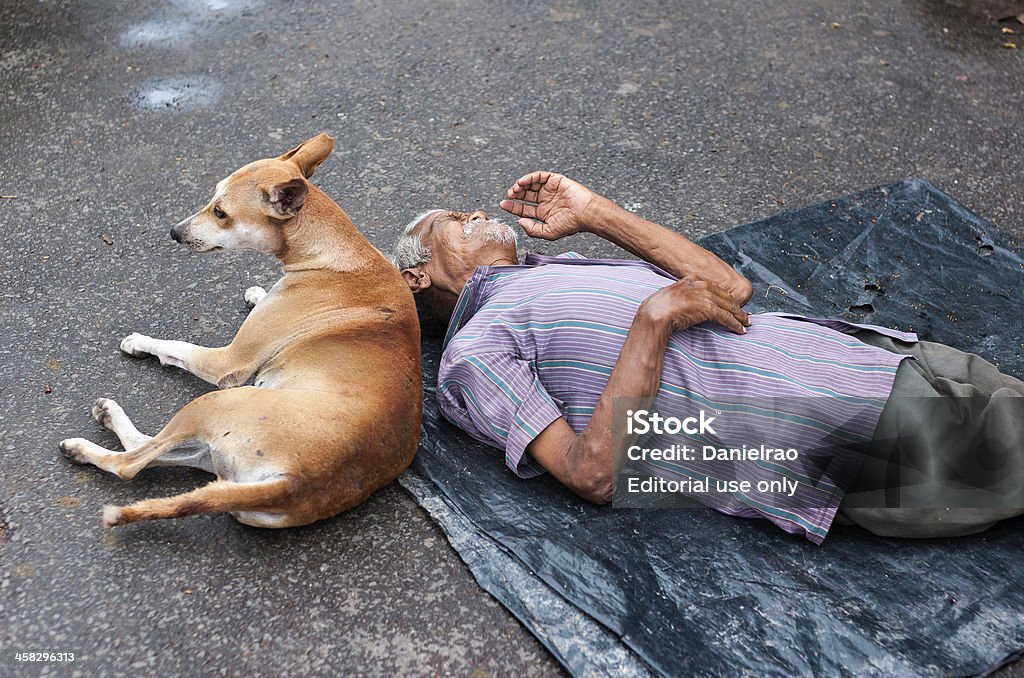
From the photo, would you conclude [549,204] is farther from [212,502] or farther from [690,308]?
[212,502]

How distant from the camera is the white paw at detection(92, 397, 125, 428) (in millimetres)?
3143

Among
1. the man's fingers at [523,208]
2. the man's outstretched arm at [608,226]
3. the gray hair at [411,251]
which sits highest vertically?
the man's outstretched arm at [608,226]

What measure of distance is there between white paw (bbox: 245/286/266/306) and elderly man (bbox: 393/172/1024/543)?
106 cm

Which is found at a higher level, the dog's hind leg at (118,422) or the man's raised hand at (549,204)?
Answer: the man's raised hand at (549,204)

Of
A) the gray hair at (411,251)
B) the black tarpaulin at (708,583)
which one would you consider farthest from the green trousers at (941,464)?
the gray hair at (411,251)

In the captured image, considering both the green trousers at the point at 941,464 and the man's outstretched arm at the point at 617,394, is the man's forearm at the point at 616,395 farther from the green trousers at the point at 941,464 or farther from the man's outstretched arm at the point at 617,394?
the green trousers at the point at 941,464

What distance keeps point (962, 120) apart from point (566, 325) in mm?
3796

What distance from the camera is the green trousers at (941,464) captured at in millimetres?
2777

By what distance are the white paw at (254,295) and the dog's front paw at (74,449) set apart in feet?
3.27

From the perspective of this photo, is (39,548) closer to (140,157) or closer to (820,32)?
(140,157)

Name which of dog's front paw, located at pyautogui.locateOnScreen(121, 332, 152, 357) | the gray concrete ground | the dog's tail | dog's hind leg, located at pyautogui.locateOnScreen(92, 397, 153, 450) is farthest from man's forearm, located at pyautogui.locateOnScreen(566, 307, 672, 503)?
dog's front paw, located at pyautogui.locateOnScreen(121, 332, 152, 357)

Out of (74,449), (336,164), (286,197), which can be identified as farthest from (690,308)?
(336,164)

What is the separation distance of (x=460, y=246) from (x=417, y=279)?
212 mm

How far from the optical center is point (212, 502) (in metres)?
2.50
